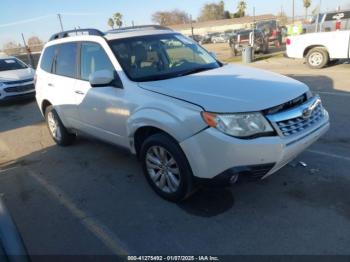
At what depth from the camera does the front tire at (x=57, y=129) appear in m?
5.89

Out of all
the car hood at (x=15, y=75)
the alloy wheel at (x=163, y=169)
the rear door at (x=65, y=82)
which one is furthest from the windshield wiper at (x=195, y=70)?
the car hood at (x=15, y=75)

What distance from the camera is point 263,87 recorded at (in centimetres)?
353

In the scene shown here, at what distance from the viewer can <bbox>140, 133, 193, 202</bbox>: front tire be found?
11.2 feet

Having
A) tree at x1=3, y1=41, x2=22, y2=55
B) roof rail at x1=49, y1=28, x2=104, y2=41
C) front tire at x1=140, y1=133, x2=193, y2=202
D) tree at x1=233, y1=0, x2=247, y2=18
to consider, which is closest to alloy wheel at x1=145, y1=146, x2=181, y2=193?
front tire at x1=140, y1=133, x2=193, y2=202

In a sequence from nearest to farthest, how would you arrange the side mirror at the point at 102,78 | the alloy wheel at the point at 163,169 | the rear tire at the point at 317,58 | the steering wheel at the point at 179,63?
1. the alloy wheel at the point at 163,169
2. the side mirror at the point at 102,78
3. the steering wheel at the point at 179,63
4. the rear tire at the point at 317,58

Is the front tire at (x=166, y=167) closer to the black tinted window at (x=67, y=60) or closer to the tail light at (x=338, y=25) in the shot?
the black tinted window at (x=67, y=60)

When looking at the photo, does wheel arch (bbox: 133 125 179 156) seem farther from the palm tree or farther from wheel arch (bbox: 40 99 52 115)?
the palm tree

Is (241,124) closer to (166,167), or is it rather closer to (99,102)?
(166,167)

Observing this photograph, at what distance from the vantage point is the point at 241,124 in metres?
3.08

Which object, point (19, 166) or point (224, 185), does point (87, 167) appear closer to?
point (19, 166)

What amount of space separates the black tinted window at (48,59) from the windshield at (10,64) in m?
6.85

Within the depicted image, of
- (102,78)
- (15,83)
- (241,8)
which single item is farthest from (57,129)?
(241,8)

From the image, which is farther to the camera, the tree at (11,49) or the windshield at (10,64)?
the tree at (11,49)

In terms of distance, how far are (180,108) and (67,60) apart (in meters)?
2.69
